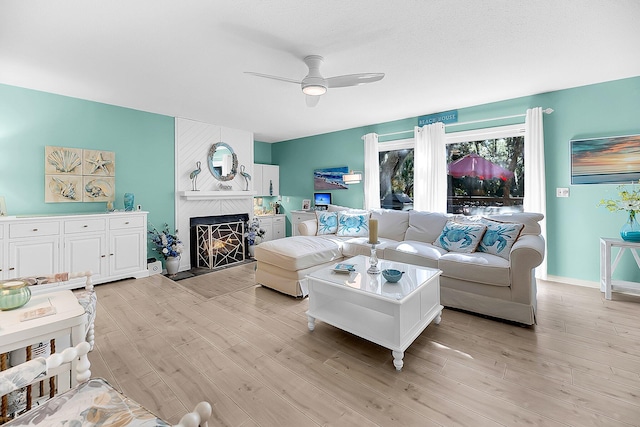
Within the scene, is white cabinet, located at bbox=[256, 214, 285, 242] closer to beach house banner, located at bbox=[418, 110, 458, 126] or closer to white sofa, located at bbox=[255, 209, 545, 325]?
white sofa, located at bbox=[255, 209, 545, 325]

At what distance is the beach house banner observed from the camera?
430 cm

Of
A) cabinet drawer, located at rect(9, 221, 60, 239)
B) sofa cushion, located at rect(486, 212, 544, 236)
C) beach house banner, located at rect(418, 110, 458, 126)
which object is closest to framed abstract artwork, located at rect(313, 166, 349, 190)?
beach house banner, located at rect(418, 110, 458, 126)

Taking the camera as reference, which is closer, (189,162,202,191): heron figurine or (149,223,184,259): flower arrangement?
(149,223,184,259): flower arrangement

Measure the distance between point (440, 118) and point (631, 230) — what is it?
103 inches

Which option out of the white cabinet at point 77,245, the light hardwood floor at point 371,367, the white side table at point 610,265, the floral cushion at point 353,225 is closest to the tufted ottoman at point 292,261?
the light hardwood floor at point 371,367

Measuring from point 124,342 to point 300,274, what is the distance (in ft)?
5.67

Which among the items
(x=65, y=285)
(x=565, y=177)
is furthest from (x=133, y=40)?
(x=565, y=177)

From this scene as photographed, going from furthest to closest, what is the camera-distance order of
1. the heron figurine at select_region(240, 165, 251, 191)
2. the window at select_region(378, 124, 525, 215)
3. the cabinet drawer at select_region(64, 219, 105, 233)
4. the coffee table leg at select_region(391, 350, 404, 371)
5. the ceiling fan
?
1. the heron figurine at select_region(240, 165, 251, 191)
2. the window at select_region(378, 124, 525, 215)
3. the cabinet drawer at select_region(64, 219, 105, 233)
4. the ceiling fan
5. the coffee table leg at select_region(391, 350, 404, 371)

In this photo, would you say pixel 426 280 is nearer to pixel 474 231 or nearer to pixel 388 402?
pixel 388 402

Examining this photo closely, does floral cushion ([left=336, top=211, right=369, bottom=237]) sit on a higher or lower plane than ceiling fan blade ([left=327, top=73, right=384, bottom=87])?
lower

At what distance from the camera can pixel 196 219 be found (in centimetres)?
495

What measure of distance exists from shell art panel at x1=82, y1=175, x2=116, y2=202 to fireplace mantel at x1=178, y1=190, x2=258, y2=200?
3.09ft

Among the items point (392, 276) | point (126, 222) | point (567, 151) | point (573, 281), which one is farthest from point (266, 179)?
point (573, 281)

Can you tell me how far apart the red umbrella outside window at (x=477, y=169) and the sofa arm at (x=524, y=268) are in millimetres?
1905
